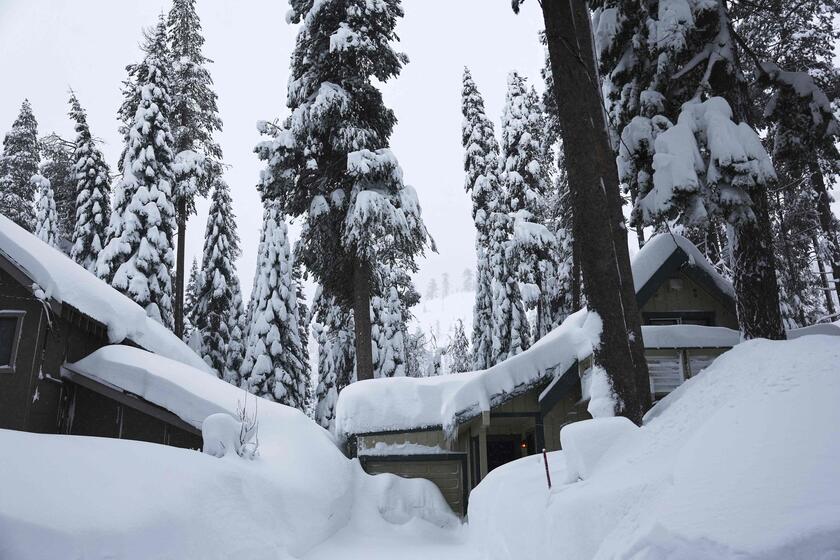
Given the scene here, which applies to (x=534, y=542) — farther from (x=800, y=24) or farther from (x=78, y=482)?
(x=800, y=24)

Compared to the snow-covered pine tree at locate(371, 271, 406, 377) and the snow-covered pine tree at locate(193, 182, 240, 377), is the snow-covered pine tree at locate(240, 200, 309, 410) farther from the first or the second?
the snow-covered pine tree at locate(371, 271, 406, 377)

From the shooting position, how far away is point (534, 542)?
5.64 metres

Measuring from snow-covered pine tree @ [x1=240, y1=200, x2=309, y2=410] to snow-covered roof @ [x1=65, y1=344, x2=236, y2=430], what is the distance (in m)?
13.4

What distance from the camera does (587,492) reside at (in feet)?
15.6

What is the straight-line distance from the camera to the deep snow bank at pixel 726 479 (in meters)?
2.95

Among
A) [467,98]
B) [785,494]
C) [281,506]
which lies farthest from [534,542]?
[467,98]

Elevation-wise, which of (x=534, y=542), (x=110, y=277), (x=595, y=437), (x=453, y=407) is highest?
(x=110, y=277)

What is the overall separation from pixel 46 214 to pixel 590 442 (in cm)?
3069

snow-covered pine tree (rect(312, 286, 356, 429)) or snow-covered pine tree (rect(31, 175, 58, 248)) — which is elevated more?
snow-covered pine tree (rect(31, 175, 58, 248))

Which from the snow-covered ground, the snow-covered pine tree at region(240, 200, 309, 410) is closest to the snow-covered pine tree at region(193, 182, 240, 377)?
the snow-covered pine tree at region(240, 200, 309, 410)

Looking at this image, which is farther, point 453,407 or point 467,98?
point 467,98

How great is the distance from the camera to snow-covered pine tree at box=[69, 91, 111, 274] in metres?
26.3

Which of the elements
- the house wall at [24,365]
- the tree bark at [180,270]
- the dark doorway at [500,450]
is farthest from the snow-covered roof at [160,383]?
the dark doorway at [500,450]

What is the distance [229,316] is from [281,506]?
77.7 ft
